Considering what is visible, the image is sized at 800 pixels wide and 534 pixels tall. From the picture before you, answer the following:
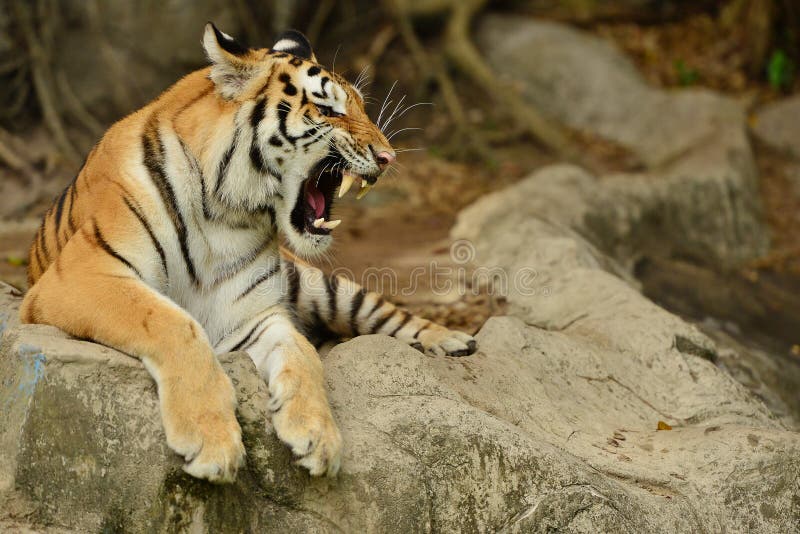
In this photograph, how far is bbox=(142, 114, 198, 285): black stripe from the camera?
2908 mm

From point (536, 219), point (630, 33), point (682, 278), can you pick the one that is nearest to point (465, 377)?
point (536, 219)

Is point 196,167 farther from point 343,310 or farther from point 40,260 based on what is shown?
point 343,310

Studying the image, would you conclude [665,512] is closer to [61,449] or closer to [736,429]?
[736,429]

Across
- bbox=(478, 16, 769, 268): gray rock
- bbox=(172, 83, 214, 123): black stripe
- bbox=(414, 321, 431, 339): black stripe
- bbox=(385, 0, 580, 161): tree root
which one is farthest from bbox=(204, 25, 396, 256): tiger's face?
bbox=(385, 0, 580, 161): tree root

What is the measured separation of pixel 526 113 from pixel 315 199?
5.60 m

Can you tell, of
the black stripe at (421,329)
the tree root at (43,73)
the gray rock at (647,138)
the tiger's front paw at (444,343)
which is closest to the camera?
the tiger's front paw at (444,343)

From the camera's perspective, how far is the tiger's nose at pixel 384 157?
2.99 metres

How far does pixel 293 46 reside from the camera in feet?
10.6

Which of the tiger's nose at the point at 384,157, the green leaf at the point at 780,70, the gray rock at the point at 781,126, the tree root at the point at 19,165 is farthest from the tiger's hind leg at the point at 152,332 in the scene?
the green leaf at the point at 780,70

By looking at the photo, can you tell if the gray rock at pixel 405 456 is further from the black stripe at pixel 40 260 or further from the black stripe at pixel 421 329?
the black stripe at pixel 421 329

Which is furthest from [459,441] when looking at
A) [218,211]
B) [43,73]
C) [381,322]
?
[43,73]

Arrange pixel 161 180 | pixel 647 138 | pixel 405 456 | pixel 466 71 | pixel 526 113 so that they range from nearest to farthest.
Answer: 1. pixel 405 456
2. pixel 161 180
3. pixel 647 138
4. pixel 526 113
5. pixel 466 71

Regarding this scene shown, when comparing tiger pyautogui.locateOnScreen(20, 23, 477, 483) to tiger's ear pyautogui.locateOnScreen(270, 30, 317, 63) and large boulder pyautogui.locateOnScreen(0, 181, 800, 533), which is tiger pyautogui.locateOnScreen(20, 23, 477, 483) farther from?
large boulder pyautogui.locateOnScreen(0, 181, 800, 533)

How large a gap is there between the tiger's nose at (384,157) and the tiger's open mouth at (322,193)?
0.17 feet
